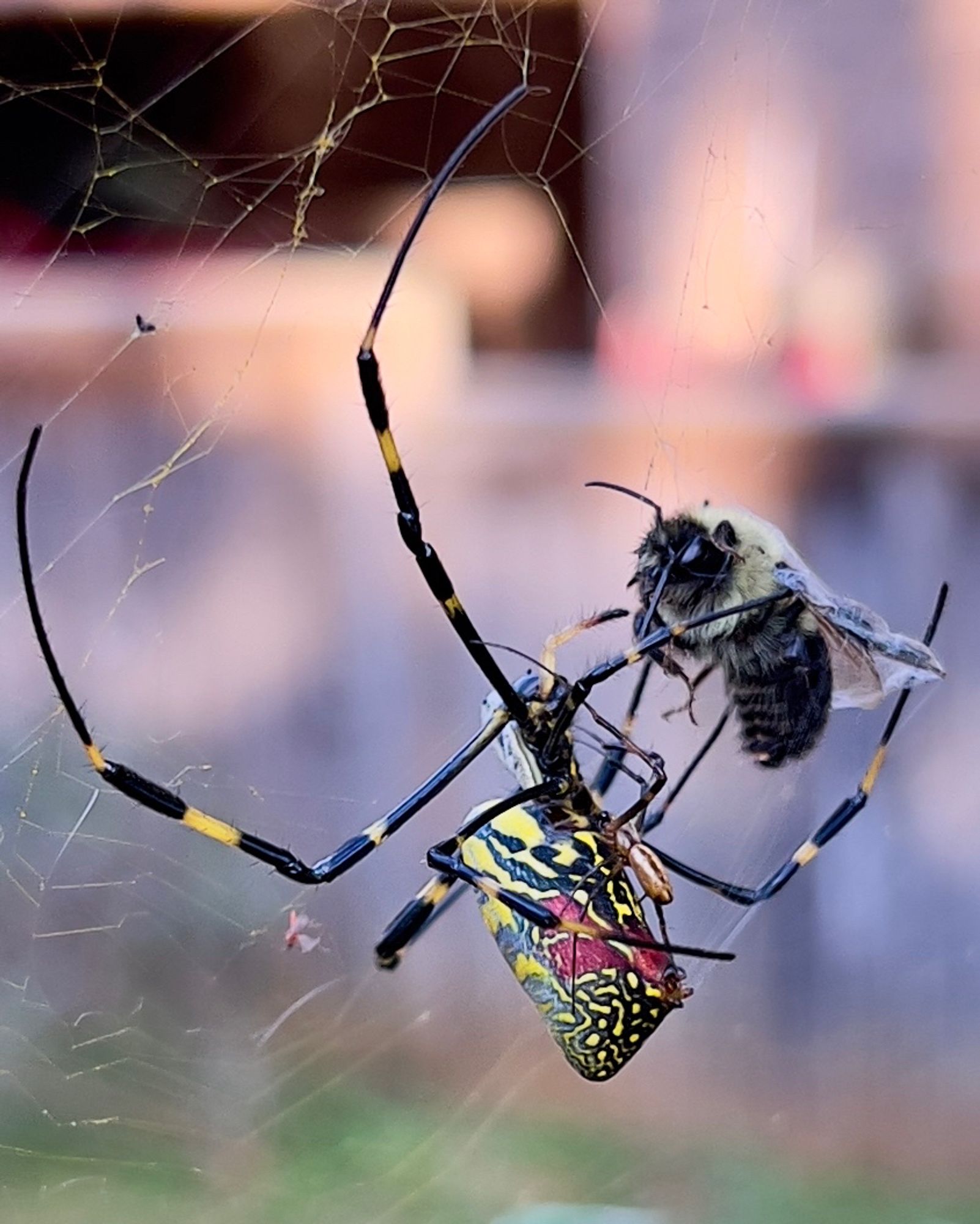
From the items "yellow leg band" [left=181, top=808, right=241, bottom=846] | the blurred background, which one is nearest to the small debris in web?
Result: the blurred background

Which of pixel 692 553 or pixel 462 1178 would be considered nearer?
pixel 692 553

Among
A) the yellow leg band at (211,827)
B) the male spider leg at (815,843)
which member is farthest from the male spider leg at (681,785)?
the yellow leg band at (211,827)

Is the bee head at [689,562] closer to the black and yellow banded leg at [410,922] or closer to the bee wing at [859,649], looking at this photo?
the bee wing at [859,649]

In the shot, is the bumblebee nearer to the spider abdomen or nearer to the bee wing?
the bee wing

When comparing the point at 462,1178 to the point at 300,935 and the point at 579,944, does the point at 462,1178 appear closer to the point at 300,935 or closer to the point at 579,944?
the point at 300,935

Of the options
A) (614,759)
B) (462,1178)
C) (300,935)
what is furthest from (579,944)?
(462,1178)

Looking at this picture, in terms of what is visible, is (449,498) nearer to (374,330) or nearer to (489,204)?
(489,204)
